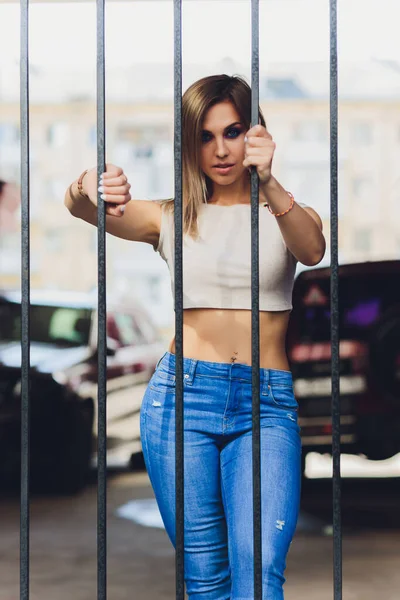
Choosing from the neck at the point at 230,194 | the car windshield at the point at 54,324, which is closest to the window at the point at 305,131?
the car windshield at the point at 54,324

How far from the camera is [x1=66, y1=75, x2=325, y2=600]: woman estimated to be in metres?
1.87

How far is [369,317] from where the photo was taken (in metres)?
5.98

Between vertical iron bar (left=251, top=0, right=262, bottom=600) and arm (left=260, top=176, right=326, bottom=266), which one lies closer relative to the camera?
vertical iron bar (left=251, top=0, right=262, bottom=600)

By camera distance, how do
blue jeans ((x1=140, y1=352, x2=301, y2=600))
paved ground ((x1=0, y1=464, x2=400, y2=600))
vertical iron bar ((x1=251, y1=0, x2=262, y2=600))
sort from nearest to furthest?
vertical iron bar ((x1=251, y1=0, x2=262, y2=600))
blue jeans ((x1=140, y1=352, x2=301, y2=600))
paved ground ((x1=0, y1=464, x2=400, y2=600))

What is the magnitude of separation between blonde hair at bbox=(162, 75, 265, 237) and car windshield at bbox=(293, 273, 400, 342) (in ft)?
11.7

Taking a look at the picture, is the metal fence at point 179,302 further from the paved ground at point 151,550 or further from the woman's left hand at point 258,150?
the paved ground at point 151,550

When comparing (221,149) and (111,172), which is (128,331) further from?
(111,172)

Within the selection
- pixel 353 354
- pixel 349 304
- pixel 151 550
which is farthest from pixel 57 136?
pixel 151 550

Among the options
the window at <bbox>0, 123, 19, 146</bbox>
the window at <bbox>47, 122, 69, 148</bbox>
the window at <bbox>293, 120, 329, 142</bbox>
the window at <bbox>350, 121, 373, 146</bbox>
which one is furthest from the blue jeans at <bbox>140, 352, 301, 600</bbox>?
the window at <bbox>350, 121, 373, 146</bbox>

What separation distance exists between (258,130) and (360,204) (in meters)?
16.5

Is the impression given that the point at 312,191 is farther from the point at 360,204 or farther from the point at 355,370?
the point at 355,370

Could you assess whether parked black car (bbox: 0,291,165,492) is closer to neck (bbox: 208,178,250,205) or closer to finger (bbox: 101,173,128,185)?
neck (bbox: 208,178,250,205)

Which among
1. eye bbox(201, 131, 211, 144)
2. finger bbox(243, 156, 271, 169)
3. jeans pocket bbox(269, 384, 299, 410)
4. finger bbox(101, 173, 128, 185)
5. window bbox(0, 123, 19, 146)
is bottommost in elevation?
jeans pocket bbox(269, 384, 299, 410)

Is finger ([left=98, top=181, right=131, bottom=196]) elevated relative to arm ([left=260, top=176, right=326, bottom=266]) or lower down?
elevated
